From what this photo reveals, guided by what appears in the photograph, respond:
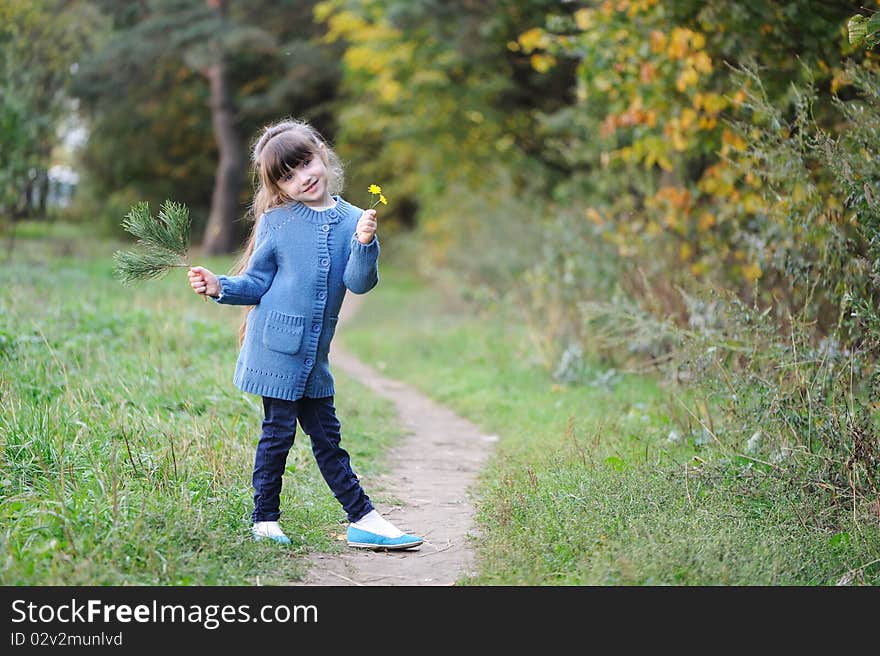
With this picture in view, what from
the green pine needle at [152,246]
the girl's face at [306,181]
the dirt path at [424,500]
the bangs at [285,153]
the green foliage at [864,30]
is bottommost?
the dirt path at [424,500]

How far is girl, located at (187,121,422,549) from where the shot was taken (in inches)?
179

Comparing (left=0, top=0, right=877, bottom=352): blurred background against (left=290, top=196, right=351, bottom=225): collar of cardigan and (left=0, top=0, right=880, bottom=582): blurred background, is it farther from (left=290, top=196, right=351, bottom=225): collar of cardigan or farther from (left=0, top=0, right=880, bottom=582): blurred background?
(left=290, top=196, right=351, bottom=225): collar of cardigan

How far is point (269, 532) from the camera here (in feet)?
15.2

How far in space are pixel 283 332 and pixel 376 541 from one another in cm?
106

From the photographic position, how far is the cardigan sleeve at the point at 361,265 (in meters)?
4.46

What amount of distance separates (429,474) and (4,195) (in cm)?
873

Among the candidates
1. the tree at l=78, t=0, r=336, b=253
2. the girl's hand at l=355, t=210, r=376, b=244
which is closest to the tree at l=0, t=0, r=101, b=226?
the tree at l=78, t=0, r=336, b=253

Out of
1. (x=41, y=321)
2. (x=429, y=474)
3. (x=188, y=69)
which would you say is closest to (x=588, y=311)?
(x=429, y=474)

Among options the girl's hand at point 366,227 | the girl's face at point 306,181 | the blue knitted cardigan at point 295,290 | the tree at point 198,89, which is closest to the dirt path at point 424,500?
the blue knitted cardigan at point 295,290

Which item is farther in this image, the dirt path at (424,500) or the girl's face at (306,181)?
the girl's face at (306,181)

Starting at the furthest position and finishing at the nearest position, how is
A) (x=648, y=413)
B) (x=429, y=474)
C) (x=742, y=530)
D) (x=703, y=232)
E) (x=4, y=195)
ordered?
(x=4, y=195), (x=703, y=232), (x=648, y=413), (x=429, y=474), (x=742, y=530)

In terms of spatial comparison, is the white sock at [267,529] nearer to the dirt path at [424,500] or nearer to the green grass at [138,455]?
the green grass at [138,455]
